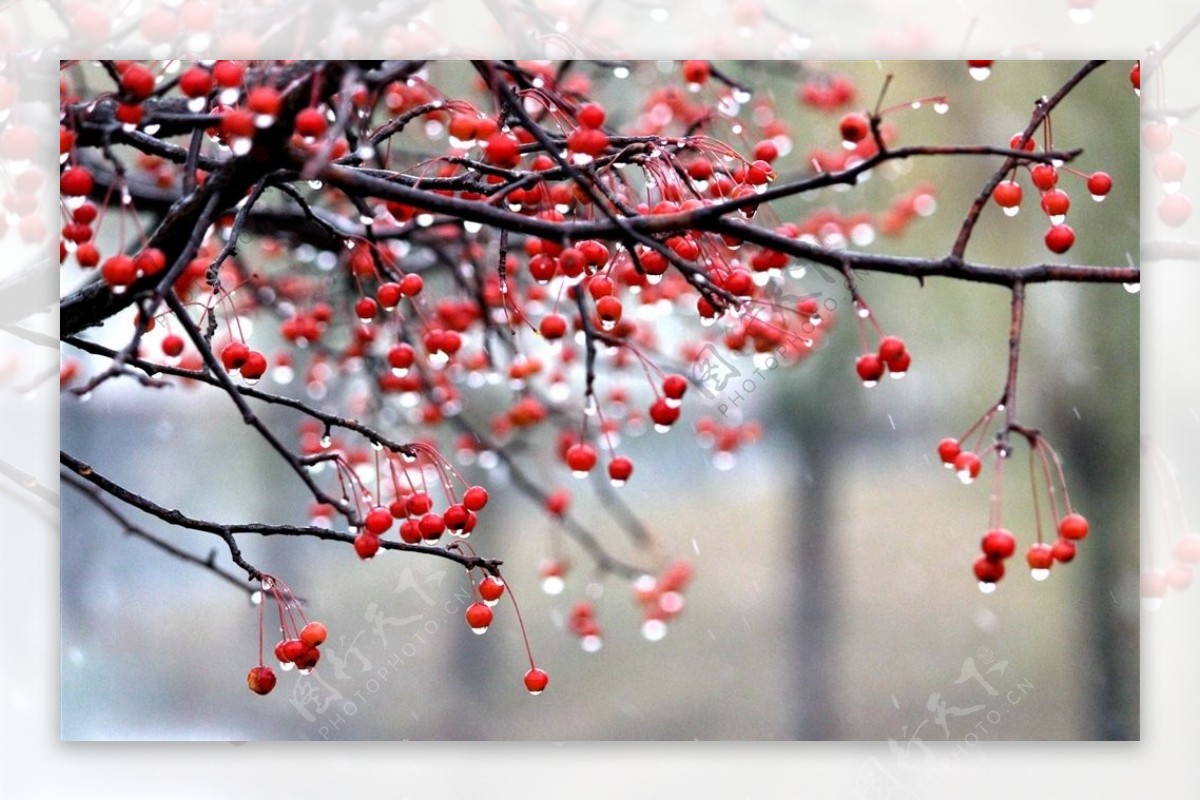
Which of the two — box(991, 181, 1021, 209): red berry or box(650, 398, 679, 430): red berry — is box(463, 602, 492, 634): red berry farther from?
box(991, 181, 1021, 209): red berry

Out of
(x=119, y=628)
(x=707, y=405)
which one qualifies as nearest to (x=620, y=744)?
(x=707, y=405)

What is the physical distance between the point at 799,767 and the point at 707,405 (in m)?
0.68

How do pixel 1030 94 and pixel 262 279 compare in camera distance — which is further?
pixel 262 279

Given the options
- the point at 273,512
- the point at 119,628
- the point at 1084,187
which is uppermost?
the point at 1084,187

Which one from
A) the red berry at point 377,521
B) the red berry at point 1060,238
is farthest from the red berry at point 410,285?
the red berry at point 1060,238

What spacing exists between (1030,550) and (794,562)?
87 cm

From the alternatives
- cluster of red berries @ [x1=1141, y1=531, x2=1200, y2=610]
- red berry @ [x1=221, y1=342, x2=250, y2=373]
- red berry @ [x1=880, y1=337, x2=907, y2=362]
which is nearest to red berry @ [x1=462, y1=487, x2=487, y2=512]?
red berry @ [x1=221, y1=342, x2=250, y2=373]

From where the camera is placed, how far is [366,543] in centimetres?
123

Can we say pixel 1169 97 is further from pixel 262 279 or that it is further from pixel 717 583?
pixel 262 279

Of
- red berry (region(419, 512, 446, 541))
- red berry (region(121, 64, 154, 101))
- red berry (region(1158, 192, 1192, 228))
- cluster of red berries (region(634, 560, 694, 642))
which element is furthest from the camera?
cluster of red berries (region(634, 560, 694, 642))

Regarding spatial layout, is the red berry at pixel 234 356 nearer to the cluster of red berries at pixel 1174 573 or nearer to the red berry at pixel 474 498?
the red berry at pixel 474 498

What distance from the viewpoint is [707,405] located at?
199cm

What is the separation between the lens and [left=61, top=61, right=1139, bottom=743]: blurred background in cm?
166

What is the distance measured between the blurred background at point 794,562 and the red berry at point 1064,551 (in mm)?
523
